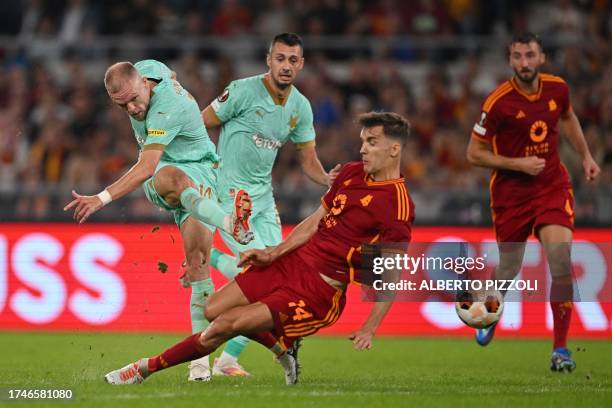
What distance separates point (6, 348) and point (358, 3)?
9443mm

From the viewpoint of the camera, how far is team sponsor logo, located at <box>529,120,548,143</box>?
32.9 ft

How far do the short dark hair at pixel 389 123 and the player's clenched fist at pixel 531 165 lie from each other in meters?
1.87

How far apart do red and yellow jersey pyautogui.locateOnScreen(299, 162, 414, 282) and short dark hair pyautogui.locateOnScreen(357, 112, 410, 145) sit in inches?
12.4

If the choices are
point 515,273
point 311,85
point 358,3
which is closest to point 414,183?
point 311,85

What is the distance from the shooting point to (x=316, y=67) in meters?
18.0

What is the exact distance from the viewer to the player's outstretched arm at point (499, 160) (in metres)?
9.80

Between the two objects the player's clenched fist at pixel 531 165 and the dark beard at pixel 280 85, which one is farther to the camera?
the dark beard at pixel 280 85

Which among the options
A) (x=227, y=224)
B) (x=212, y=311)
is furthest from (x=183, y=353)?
(x=227, y=224)

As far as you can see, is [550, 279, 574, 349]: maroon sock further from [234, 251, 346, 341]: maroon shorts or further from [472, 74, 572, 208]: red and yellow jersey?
[234, 251, 346, 341]: maroon shorts

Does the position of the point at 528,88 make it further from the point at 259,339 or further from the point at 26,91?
the point at 26,91

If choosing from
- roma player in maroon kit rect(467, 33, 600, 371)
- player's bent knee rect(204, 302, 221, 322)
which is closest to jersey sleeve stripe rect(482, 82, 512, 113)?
roma player in maroon kit rect(467, 33, 600, 371)

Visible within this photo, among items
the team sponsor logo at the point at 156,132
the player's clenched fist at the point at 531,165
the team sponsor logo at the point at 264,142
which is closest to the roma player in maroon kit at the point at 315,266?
the team sponsor logo at the point at 156,132

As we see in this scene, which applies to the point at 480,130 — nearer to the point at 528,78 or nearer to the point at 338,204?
the point at 528,78

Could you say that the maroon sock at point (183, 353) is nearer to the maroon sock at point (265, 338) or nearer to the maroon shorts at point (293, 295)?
the maroon sock at point (265, 338)
